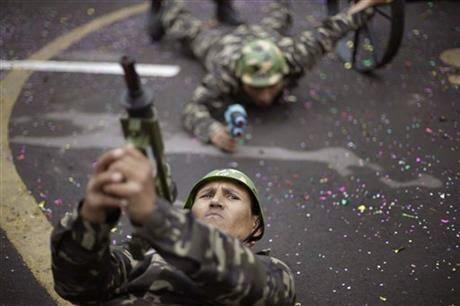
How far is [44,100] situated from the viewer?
13.5 feet

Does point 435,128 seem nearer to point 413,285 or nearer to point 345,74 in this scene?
point 345,74

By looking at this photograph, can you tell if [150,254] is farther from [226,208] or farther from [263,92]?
[263,92]

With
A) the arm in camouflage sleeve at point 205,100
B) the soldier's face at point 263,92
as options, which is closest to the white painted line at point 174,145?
the arm in camouflage sleeve at point 205,100

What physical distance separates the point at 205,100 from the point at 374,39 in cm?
134

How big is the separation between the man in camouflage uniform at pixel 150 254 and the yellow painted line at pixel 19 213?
85 centimetres

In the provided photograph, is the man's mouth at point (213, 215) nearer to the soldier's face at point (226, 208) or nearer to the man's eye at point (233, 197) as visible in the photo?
the soldier's face at point (226, 208)

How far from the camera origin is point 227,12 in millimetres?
4844

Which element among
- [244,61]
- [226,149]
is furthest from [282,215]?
[244,61]

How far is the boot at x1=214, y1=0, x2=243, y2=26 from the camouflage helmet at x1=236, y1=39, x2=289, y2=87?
1039mm

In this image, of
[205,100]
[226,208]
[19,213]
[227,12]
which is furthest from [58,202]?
[227,12]

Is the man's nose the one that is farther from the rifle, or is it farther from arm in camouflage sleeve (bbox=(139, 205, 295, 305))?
the rifle

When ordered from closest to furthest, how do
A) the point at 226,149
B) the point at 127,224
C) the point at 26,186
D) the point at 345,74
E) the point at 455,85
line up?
1. the point at 127,224
2. the point at 26,186
3. the point at 226,149
4. the point at 455,85
5. the point at 345,74

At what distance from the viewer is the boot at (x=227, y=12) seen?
4.83 m

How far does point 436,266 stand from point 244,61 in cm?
183
